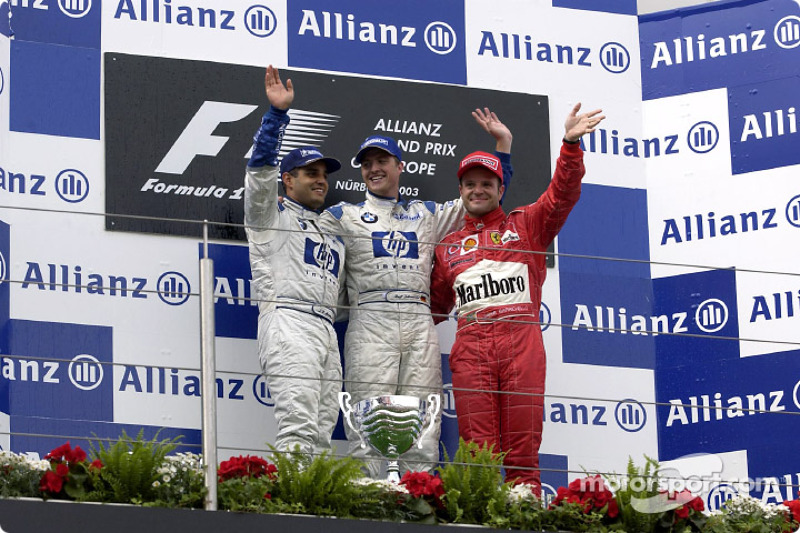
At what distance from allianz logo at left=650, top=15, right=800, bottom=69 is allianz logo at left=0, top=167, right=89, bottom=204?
8.12 feet

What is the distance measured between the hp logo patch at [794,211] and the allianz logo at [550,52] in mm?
863

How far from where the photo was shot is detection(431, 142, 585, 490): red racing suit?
5566 mm

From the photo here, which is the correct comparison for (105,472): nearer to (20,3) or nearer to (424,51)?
(20,3)

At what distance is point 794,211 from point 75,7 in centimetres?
291

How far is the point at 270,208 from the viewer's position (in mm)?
5738

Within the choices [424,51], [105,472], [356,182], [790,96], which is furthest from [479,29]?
[105,472]

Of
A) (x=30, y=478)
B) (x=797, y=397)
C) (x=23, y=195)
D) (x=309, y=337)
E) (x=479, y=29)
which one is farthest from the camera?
(x=479, y=29)

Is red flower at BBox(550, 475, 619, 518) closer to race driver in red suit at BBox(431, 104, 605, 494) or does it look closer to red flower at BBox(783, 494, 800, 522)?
race driver in red suit at BBox(431, 104, 605, 494)

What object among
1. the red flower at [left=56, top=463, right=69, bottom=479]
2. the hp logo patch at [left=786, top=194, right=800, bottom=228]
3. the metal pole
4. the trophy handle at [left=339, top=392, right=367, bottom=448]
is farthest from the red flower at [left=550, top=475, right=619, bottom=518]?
the hp logo patch at [left=786, top=194, right=800, bottom=228]

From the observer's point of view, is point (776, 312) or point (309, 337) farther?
point (776, 312)

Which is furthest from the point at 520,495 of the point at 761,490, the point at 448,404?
the point at 761,490

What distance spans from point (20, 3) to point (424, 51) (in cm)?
156

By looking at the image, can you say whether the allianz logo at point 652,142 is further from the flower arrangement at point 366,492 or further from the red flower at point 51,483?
the red flower at point 51,483

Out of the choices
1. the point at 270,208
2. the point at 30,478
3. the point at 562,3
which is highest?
the point at 562,3
